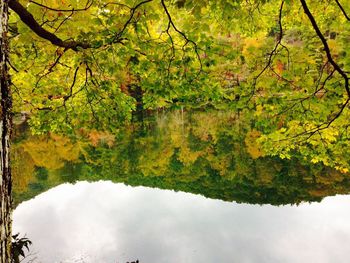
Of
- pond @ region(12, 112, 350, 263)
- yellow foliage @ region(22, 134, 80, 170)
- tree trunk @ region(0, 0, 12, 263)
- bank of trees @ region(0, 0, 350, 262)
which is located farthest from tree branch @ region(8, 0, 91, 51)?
yellow foliage @ region(22, 134, 80, 170)

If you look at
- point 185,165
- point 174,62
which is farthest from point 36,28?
point 185,165

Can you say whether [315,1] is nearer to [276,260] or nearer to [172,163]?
[276,260]

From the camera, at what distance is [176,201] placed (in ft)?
76.7

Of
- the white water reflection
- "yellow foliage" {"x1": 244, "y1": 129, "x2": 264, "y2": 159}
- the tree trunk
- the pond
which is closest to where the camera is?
the tree trunk

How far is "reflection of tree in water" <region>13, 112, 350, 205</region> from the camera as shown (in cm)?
2386

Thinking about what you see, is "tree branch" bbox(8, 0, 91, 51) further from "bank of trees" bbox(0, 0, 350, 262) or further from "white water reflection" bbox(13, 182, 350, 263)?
"white water reflection" bbox(13, 182, 350, 263)

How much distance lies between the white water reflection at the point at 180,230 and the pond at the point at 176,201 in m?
0.05

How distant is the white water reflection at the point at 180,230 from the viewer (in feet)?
50.0

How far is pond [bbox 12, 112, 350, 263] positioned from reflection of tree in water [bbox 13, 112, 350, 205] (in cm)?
10

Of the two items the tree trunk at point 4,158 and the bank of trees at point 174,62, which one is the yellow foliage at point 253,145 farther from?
the tree trunk at point 4,158

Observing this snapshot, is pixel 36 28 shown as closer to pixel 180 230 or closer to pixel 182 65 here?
pixel 182 65

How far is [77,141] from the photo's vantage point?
42062 mm

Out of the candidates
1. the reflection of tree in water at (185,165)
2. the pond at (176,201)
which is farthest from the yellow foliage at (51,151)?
the pond at (176,201)

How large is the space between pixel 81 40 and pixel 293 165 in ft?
78.4
